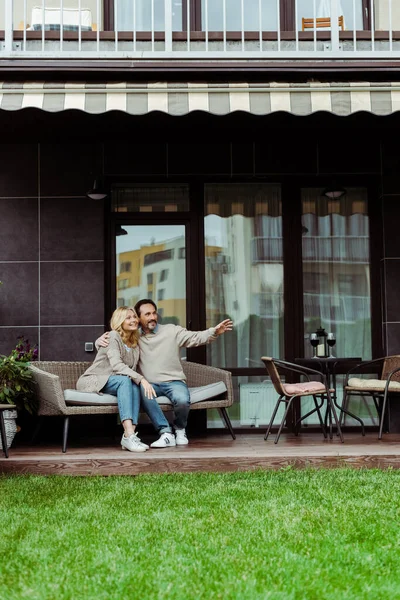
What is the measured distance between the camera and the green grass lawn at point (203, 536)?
306 cm

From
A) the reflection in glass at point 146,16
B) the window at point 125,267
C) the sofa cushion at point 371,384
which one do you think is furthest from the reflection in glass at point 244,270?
the reflection in glass at point 146,16

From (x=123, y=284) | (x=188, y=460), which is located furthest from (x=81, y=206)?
(x=188, y=460)

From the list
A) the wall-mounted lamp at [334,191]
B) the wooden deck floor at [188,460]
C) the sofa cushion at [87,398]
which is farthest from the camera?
the wall-mounted lamp at [334,191]

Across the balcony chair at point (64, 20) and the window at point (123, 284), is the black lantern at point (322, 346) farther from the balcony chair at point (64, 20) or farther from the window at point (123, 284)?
the balcony chair at point (64, 20)

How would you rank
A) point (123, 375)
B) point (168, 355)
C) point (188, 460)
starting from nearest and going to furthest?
1. point (188, 460)
2. point (123, 375)
3. point (168, 355)

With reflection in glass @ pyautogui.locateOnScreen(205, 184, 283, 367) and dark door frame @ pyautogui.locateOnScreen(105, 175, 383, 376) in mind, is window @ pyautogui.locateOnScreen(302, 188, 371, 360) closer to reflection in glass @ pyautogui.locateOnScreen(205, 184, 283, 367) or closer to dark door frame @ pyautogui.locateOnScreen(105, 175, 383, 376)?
dark door frame @ pyautogui.locateOnScreen(105, 175, 383, 376)

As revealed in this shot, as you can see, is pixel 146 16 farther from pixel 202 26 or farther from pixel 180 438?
pixel 180 438

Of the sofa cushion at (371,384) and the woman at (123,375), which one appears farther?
the sofa cushion at (371,384)

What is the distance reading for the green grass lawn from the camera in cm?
306

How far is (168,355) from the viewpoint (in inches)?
271

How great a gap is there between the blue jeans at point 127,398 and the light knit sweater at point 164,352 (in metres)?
0.39

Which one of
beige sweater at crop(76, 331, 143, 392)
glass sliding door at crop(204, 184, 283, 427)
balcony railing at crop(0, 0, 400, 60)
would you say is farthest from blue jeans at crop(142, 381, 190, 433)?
balcony railing at crop(0, 0, 400, 60)

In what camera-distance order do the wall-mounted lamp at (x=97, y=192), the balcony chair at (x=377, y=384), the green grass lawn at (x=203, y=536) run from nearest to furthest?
the green grass lawn at (x=203, y=536)
the balcony chair at (x=377, y=384)
the wall-mounted lamp at (x=97, y=192)

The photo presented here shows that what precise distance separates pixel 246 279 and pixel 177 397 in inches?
73.6
